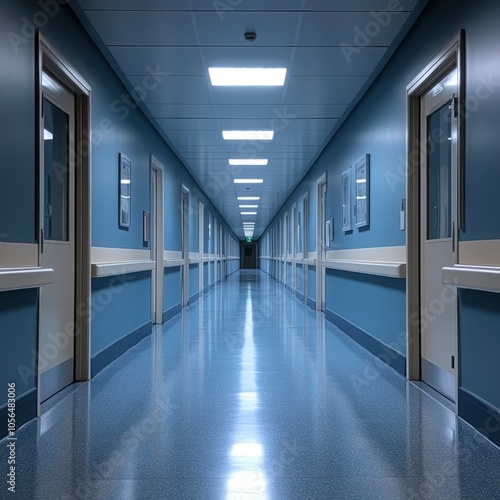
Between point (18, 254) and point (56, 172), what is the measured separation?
118 cm

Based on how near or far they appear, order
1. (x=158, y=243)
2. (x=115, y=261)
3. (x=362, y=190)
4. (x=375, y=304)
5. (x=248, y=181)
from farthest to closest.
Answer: (x=248, y=181)
(x=158, y=243)
(x=362, y=190)
(x=375, y=304)
(x=115, y=261)

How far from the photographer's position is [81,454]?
253cm

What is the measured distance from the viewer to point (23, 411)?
115 inches

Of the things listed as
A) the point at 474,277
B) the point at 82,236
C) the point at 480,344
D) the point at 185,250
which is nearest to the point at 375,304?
the point at 480,344

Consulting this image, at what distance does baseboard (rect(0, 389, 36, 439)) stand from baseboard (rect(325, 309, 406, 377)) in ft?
9.85

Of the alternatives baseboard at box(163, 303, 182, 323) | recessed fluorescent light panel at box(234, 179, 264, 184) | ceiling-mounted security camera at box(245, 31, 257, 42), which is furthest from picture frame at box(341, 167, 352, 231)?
recessed fluorescent light panel at box(234, 179, 264, 184)

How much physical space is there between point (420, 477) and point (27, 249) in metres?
2.57

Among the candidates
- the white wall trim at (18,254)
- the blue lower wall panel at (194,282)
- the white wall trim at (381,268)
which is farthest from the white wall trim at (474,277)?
the blue lower wall panel at (194,282)

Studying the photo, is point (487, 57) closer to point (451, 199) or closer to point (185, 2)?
point (451, 199)

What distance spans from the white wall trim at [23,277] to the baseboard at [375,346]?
304 centimetres

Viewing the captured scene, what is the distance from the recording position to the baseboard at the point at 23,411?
268 centimetres

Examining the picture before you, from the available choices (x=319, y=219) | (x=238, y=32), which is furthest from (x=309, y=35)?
(x=319, y=219)

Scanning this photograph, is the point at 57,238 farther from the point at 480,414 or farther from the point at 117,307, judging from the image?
the point at 480,414

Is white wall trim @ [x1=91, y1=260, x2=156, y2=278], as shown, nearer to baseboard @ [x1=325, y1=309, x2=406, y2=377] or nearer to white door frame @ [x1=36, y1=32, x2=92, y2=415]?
white door frame @ [x1=36, y1=32, x2=92, y2=415]
